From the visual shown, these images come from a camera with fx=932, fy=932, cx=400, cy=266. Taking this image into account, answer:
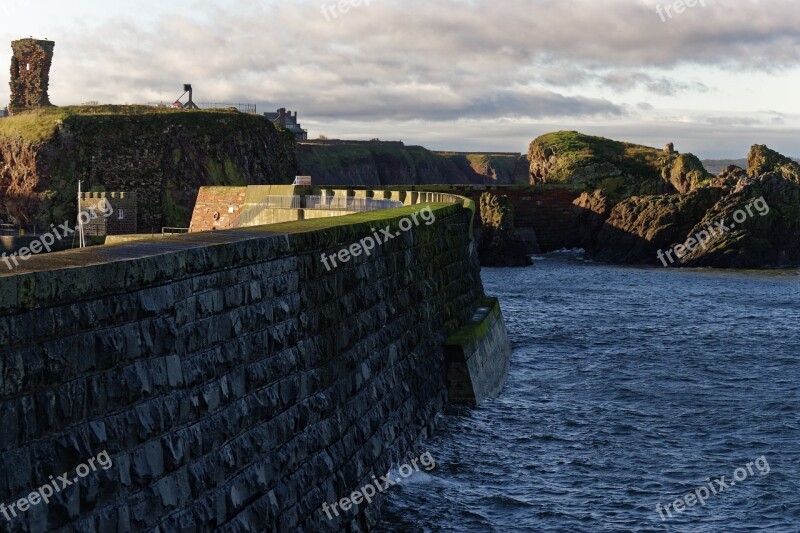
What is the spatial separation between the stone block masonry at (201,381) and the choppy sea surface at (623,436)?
2.99 meters

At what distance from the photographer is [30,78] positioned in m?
107

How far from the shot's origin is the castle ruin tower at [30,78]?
104562 mm

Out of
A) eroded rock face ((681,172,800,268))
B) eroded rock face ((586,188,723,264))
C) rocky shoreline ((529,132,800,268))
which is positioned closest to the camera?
eroded rock face ((681,172,800,268))

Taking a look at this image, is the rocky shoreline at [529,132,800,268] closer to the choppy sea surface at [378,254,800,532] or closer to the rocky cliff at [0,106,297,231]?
the choppy sea surface at [378,254,800,532]

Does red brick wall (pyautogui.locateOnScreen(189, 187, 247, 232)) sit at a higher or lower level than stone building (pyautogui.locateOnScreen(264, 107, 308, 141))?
lower

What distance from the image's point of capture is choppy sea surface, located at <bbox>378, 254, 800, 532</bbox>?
21250mm

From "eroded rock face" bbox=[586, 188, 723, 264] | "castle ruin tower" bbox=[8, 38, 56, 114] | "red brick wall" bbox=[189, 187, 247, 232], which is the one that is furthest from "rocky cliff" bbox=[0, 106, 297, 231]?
"red brick wall" bbox=[189, 187, 247, 232]

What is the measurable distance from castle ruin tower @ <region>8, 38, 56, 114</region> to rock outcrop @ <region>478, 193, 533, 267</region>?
169 ft

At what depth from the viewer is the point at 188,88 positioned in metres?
112

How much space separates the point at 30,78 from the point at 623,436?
9641cm

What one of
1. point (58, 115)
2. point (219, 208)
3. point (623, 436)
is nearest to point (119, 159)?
point (58, 115)

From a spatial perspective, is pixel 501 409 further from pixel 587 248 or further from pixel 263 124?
pixel 263 124

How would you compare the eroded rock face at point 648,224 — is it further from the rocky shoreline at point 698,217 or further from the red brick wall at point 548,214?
the red brick wall at point 548,214

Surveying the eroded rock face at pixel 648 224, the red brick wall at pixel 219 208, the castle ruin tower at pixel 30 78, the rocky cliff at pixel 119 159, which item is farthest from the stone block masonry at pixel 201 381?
the castle ruin tower at pixel 30 78
